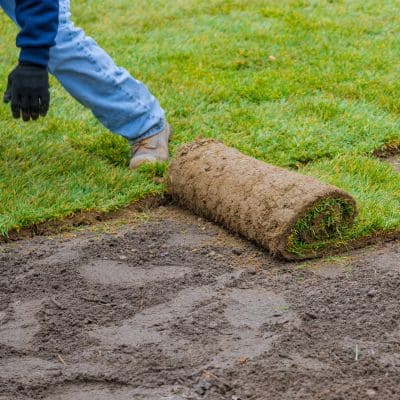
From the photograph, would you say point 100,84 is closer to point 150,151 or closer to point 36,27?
point 150,151

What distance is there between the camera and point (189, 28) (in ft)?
26.6

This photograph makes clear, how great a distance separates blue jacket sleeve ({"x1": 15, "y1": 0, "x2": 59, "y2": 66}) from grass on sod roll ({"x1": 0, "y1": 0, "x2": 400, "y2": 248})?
0.74m

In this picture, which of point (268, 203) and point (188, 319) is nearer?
point (188, 319)

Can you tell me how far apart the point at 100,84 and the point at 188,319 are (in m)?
2.11

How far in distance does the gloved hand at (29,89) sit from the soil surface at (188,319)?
71 cm

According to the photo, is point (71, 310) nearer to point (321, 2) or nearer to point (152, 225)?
point (152, 225)

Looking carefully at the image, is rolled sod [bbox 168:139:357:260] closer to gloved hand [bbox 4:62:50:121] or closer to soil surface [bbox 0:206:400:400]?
soil surface [bbox 0:206:400:400]

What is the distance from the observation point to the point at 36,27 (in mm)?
4430

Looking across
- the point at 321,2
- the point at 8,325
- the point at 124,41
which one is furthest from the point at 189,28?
the point at 8,325

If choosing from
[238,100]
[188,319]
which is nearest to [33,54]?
[188,319]

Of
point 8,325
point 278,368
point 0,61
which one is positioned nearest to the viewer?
point 278,368

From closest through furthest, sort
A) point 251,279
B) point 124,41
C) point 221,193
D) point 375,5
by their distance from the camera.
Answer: point 251,279 → point 221,193 → point 124,41 → point 375,5

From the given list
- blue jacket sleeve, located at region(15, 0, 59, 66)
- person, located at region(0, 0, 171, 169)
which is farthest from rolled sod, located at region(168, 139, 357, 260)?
blue jacket sleeve, located at region(15, 0, 59, 66)

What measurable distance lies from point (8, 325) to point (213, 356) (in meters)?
0.86
